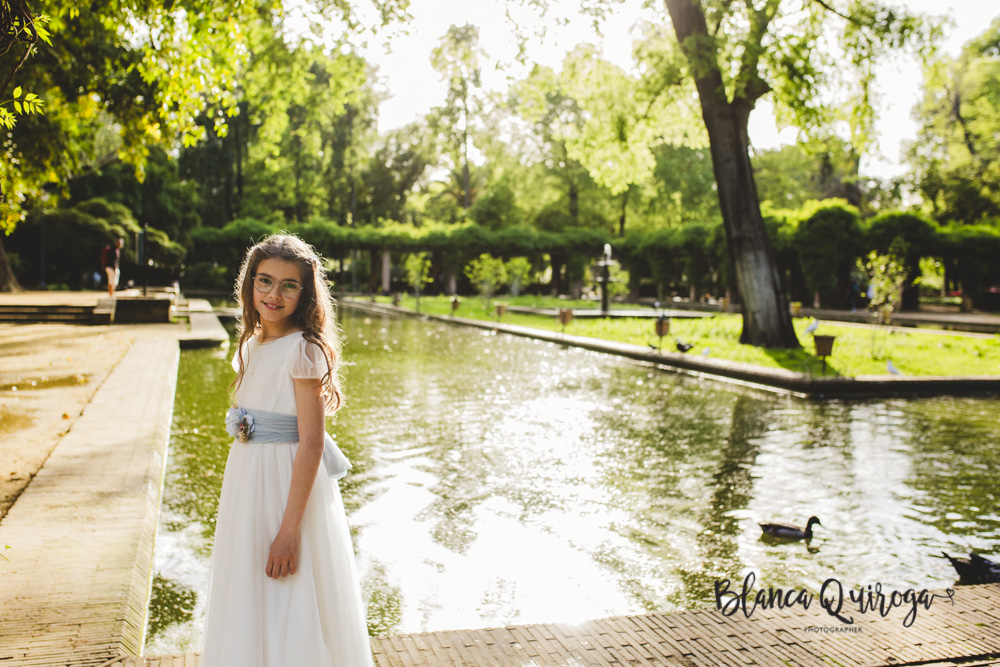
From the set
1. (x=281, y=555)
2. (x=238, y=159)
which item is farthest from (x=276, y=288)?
(x=238, y=159)

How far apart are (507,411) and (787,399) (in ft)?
13.4

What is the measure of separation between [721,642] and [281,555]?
1.81m

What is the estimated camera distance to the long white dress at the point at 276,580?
2117 mm

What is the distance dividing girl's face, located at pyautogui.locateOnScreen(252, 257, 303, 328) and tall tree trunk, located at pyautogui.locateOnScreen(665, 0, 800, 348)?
1347 centimetres

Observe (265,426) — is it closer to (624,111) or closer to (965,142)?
(624,111)

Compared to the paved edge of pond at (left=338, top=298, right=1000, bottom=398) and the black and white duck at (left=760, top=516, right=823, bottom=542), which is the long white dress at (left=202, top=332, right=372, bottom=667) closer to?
the black and white duck at (left=760, top=516, right=823, bottom=542)

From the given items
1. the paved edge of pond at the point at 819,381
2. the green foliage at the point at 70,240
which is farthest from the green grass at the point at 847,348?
the green foliage at the point at 70,240

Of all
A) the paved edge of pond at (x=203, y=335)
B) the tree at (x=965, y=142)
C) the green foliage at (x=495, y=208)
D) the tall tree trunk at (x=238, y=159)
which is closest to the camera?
the paved edge of pond at (x=203, y=335)

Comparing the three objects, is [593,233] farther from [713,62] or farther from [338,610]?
[338,610]

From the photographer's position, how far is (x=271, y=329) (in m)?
2.32

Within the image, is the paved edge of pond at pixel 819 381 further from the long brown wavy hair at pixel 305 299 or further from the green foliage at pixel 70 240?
the green foliage at pixel 70 240

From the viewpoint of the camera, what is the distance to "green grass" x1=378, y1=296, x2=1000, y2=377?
39.8ft

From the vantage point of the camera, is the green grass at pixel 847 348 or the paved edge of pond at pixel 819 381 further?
the green grass at pixel 847 348

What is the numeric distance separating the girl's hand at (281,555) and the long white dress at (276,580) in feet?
0.13
